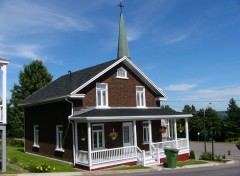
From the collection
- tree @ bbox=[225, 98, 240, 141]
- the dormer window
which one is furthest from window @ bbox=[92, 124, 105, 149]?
tree @ bbox=[225, 98, 240, 141]

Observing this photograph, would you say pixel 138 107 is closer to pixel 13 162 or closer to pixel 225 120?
Answer: pixel 13 162

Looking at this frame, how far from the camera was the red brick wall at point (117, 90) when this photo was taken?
76.1ft

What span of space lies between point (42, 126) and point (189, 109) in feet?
175

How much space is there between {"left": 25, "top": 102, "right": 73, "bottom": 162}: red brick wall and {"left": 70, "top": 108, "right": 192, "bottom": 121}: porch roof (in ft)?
6.03

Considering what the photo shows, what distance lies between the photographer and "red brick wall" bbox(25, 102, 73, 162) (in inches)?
893

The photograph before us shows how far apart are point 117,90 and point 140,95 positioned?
284 centimetres

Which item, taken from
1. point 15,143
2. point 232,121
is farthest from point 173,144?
point 232,121

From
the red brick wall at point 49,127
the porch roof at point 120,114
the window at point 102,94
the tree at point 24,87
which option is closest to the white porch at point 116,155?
the porch roof at point 120,114

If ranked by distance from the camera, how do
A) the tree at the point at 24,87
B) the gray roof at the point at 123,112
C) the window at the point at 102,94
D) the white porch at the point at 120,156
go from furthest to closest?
the tree at the point at 24,87, the window at the point at 102,94, the gray roof at the point at 123,112, the white porch at the point at 120,156

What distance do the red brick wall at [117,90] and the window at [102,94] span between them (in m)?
0.27

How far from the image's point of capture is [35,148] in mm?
27219

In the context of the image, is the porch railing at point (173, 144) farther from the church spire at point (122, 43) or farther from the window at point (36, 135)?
the church spire at point (122, 43)

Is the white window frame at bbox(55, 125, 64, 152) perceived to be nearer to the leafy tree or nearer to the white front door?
the white front door

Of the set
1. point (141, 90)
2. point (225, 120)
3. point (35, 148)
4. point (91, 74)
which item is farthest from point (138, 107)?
point (225, 120)
